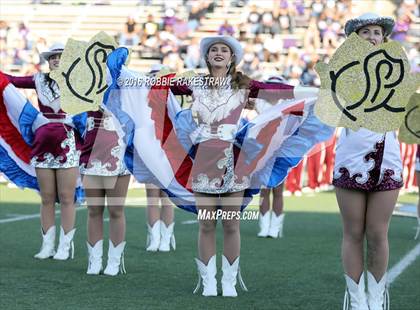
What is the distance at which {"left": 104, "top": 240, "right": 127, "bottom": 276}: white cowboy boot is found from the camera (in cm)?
761

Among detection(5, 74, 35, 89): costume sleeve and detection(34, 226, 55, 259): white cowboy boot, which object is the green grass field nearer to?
detection(34, 226, 55, 259): white cowboy boot

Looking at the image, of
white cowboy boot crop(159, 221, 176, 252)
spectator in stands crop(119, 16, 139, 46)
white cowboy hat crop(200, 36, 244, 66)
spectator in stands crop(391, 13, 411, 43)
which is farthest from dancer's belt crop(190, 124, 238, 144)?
spectator in stands crop(119, 16, 139, 46)

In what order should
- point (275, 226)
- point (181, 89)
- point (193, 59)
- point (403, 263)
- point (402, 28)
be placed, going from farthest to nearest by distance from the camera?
point (402, 28) → point (193, 59) → point (275, 226) → point (403, 263) → point (181, 89)

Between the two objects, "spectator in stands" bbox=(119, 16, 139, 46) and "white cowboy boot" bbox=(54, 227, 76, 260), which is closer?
"white cowboy boot" bbox=(54, 227, 76, 260)

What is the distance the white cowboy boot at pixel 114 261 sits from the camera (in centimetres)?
761

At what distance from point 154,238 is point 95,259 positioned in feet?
5.51

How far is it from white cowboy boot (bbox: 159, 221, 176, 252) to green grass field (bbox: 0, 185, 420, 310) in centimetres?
14

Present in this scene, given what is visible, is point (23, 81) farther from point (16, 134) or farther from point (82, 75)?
point (82, 75)

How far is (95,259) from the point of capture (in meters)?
7.64

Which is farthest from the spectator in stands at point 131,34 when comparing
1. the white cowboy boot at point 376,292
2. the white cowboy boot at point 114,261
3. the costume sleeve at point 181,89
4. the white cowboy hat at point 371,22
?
the white cowboy boot at point 376,292

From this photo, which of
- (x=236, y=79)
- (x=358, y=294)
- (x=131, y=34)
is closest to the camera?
(x=358, y=294)

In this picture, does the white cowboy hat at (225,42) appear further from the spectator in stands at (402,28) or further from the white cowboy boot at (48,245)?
the spectator in stands at (402,28)

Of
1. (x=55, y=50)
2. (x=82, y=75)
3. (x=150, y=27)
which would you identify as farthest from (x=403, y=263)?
(x=150, y=27)

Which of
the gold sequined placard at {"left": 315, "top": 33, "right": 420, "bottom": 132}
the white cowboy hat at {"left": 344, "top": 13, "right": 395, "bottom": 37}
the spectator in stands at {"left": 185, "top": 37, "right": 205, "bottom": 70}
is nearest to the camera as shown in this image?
the gold sequined placard at {"left": 315, "top": 33, "right": 420, "bottom": 132}
